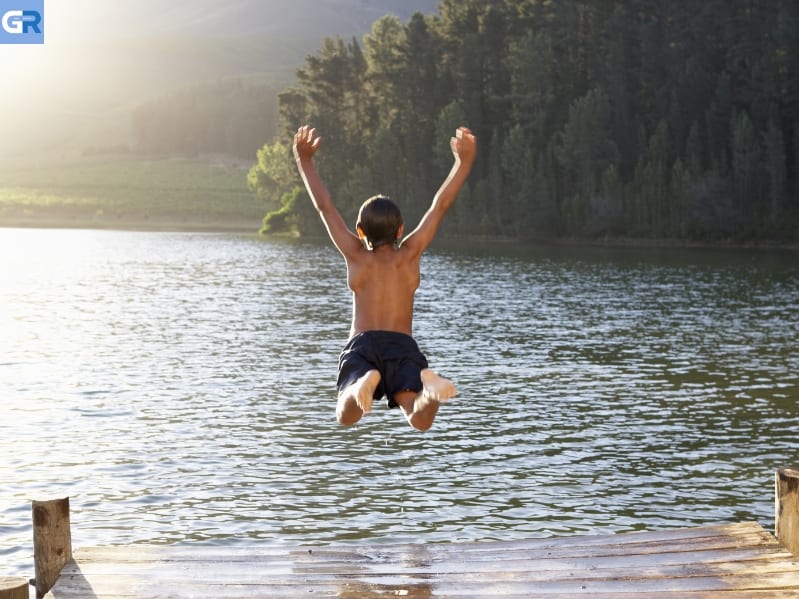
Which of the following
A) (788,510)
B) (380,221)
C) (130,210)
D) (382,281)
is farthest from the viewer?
(130,210)

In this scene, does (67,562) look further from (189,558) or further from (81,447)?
(81,447)

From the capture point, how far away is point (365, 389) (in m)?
8.59

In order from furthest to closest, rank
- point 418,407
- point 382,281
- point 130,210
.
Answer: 1. point 130,210
2. point 382,281
3. point 418,407

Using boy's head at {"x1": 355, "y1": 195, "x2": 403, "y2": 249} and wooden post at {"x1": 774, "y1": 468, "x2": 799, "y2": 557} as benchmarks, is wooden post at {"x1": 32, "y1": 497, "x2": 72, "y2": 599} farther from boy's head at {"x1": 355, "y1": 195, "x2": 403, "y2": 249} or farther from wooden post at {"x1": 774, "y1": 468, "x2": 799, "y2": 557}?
wooden post at {"x1": 774, "y1": 468, "x2": 799, "y2": 557}

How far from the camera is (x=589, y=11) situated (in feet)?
367

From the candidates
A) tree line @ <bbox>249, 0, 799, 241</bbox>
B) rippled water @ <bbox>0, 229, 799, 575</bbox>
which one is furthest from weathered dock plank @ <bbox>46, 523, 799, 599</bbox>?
tree line @ <bbox>249, 0, 799, 241</bbox>

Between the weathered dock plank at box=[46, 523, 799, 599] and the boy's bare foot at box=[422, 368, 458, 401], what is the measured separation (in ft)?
5.25

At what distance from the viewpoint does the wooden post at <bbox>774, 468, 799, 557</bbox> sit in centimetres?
955

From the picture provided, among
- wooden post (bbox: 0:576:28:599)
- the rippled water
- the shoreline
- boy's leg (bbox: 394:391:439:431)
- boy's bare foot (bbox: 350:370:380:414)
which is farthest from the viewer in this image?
the shoreline

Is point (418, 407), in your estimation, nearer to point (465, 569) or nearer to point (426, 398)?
point (426, 398)

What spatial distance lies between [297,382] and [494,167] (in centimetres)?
8452

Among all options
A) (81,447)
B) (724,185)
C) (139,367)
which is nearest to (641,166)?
(724,185)

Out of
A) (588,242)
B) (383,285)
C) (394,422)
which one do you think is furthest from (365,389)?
(588,242)

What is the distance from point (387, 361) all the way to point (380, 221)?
3.91ft
